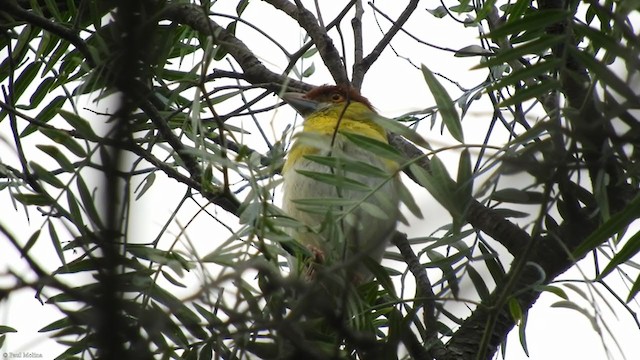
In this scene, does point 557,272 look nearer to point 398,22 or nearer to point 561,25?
point 561,25

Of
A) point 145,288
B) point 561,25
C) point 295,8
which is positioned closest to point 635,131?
point 561,25

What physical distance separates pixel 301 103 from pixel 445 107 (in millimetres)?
2760

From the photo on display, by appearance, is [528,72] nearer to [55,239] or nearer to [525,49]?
[525,49]

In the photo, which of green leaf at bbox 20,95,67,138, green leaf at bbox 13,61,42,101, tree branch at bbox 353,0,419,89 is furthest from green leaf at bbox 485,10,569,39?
green leaf at bbox 13,61,42,101

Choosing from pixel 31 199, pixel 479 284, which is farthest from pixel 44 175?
pixel 479 284

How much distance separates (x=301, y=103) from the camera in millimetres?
4969

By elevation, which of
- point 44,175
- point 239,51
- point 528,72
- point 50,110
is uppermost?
point 239,51

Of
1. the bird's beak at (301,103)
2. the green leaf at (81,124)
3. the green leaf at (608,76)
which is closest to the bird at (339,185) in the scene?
the bird's beak at (301,103)

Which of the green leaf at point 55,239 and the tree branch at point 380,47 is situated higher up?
the tree branch at point 380,47

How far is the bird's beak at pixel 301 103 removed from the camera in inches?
193

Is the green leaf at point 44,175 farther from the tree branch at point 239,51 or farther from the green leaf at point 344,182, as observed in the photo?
the tree branch at point 239,51

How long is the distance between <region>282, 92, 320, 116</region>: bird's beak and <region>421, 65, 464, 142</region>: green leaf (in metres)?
2.60

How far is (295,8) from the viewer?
13.2ft

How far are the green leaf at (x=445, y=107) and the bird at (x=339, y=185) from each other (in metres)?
0.19
